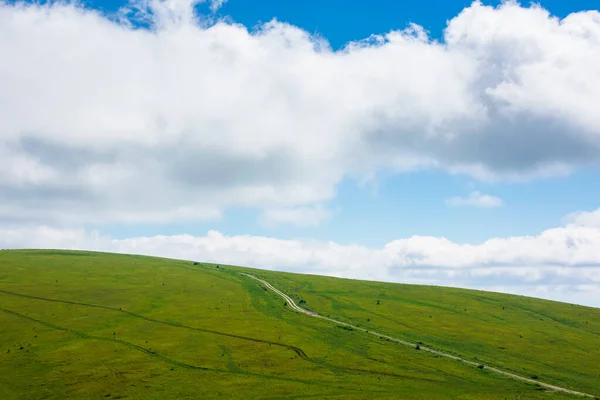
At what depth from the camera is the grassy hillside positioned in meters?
61.2

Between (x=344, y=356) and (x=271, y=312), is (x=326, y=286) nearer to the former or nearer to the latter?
(x=271, y=312)

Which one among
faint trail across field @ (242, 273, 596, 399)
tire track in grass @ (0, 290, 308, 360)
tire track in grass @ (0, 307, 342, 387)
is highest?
faint trail across field @ (242, 273, 596, 399)

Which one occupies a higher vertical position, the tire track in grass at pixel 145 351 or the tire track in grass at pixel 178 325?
the tire track in grass at pixel 178 325

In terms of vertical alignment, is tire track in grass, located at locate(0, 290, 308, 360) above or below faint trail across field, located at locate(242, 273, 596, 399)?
below

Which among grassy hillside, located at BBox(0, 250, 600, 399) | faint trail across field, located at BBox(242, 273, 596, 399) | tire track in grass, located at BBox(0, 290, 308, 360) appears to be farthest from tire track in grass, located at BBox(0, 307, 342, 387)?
faint trail across field, located at BBox(242, 273, 596, 399)

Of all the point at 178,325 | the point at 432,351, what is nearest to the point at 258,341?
the point at 178,325

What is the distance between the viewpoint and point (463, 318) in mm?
121312

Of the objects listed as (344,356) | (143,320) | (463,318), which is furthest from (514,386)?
(143,320)

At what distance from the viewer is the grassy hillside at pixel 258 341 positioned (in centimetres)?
6116

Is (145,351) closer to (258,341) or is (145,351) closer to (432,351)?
(258,341)

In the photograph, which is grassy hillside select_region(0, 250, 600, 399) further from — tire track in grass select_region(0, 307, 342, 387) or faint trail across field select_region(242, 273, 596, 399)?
faint trail across field select_region(242, 273, 596, 399)

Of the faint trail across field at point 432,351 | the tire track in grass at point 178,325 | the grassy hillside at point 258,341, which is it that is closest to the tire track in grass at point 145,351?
the grassy hillside at point 258,341

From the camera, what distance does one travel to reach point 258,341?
8394cm

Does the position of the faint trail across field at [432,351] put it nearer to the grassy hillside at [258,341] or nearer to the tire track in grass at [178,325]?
the grassy hillside at [258,341]
